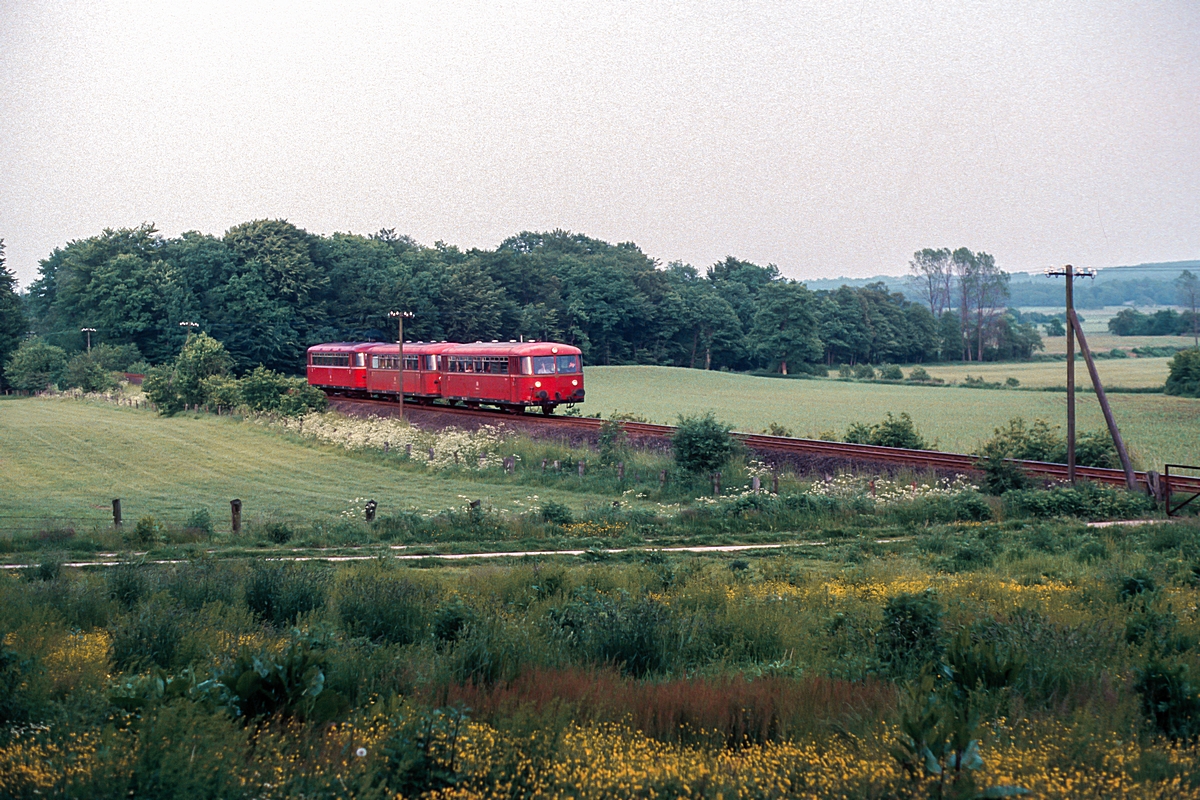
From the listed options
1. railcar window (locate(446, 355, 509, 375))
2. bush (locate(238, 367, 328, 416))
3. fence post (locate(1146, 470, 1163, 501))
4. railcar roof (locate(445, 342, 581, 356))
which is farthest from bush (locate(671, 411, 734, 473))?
bush (locate(238, 367, 328, 416))

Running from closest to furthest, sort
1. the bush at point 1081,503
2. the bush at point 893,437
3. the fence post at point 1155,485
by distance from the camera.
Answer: the bush at point 1081,503, the fence post at point 1155,485, the bush at point 893,437

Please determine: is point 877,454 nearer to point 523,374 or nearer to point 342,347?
point 523,374

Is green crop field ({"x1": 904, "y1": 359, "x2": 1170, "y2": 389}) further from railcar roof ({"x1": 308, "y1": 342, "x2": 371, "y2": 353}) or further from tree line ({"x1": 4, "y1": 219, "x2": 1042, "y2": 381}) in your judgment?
railcar roof ({"x1": 308, "y1": 342, "x2": 371, "y2": 353})

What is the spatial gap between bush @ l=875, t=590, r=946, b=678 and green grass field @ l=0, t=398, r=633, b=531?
718 inches

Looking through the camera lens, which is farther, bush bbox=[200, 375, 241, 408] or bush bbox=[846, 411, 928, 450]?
bush bbox=[200, 375, 241, 408]

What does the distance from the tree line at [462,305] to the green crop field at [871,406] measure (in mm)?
15525

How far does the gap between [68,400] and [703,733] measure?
70214mm

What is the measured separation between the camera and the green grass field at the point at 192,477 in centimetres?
2793

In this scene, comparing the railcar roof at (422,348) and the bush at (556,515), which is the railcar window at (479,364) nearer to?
the railcar roof at (422,348)

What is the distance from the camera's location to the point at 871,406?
61.6 meters

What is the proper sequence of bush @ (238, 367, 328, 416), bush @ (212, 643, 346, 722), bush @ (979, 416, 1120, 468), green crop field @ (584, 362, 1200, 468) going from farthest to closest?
bush @ (238, 367, 328, 416), green crop field @ (584, 362, 1200, 468), bush @ (979, 416, 1120, 468), bush @ (212, 643, 346, 722)

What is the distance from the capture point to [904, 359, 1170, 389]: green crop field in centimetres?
7131

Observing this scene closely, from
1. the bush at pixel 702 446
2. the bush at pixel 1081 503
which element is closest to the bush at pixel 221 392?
the bush at pixel 702 446

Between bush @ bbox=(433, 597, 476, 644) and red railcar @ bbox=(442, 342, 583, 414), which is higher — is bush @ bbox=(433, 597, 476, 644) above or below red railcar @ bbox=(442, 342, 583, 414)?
below
